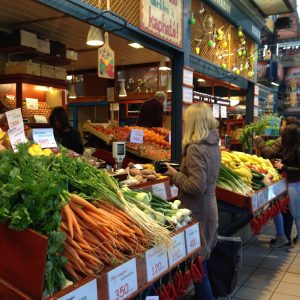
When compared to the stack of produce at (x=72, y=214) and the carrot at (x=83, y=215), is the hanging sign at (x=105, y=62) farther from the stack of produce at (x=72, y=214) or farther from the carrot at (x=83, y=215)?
the carrot at (x=83, y=215)

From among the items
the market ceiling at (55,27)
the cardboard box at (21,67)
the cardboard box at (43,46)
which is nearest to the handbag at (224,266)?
the market ceiling at (55,27)

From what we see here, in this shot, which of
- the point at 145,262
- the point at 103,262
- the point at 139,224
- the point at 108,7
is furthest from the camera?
the point at 108,7

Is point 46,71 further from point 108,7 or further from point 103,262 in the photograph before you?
point 103,262

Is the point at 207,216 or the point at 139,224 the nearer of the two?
the point at 139,224

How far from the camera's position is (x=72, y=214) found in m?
1.83

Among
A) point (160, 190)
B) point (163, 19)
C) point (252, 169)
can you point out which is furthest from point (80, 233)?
point (252, 169)

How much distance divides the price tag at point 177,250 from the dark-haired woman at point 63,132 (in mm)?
3143

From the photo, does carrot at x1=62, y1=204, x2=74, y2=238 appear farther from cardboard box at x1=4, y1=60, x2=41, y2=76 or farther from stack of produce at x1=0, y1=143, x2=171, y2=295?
cardboard box at x1=4, y1=60, x2=41, y2=76

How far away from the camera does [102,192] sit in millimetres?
2127

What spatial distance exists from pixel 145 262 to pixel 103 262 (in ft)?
0.74

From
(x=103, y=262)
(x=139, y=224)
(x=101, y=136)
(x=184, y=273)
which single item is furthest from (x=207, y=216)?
(x=101, y=136)

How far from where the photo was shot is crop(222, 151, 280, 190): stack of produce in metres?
4.93

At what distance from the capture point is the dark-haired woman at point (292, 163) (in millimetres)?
5352

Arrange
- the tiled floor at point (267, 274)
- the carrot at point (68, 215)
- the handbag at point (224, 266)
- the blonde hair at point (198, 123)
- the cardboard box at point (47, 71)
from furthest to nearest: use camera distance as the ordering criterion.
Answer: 1. the cardboard box at point (47, 71)
2. the tiled floor at point (267, 274)
3. the handbag at point (224, 266)
4. the blonde hair at point (198, 123)
5. the carrot at point (68, 215)
